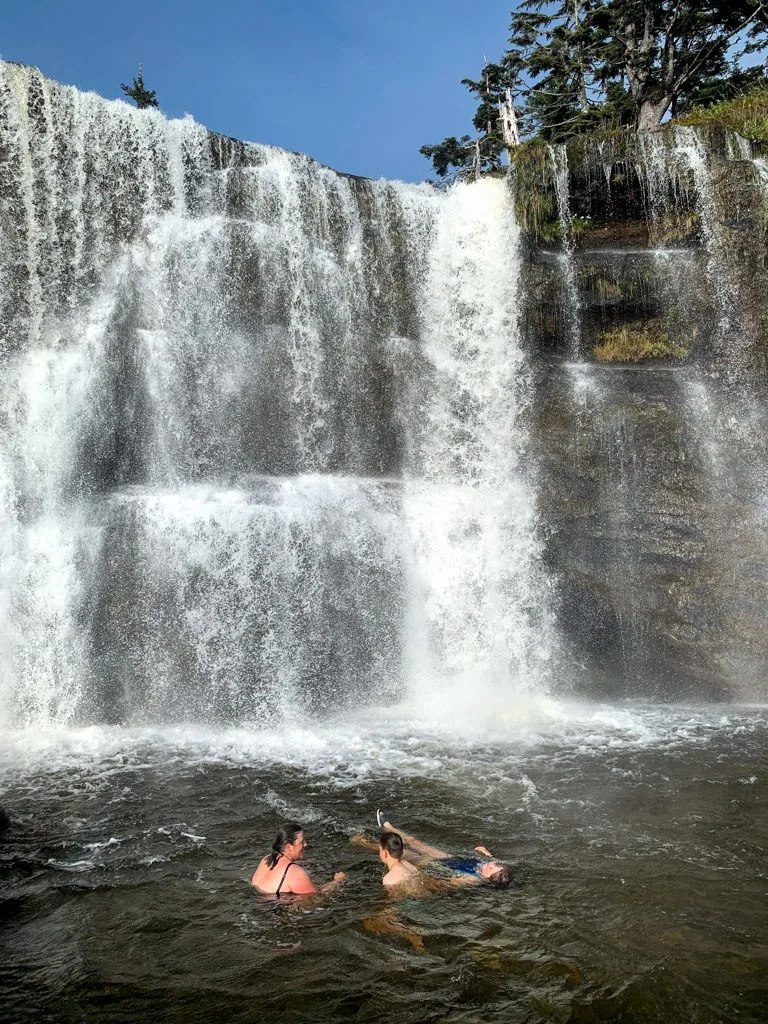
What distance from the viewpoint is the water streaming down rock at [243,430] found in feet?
41.7

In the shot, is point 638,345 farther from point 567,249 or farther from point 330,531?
point 330,531

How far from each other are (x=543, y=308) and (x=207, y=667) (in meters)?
9.94

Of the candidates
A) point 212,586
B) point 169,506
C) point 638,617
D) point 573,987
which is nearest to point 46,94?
point 169,506

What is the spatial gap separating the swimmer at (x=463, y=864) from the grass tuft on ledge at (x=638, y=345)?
11.5 m

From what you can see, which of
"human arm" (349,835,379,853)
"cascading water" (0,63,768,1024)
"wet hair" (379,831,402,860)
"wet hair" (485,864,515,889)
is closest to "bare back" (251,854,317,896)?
"cascading water" (0,63,768,1024)

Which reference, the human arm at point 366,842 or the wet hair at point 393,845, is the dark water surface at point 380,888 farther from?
the wet hair at point 393,845

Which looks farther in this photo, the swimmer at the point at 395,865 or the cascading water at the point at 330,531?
the cascading water at the point at 330,531

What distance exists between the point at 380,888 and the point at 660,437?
11036 millimetres

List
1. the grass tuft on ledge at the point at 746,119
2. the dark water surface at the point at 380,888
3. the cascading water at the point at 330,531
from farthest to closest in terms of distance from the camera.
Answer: the grass tuft on ledge at the point at 746,119
the cascading water at the point at 330,531
the dark water surface at the point at 380,888

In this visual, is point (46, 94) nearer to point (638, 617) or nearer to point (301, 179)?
point (301, 179)

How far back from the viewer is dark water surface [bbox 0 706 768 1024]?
471 centimetres

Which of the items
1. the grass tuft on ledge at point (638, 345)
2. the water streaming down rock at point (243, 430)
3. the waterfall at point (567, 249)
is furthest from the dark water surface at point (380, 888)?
the waterfall at point (567, 249)

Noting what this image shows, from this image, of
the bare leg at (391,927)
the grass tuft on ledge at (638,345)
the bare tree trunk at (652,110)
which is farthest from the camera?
the bare tree trunk at (652,110)

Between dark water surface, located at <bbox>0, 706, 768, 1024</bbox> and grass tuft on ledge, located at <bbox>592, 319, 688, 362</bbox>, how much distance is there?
25.9 ft
